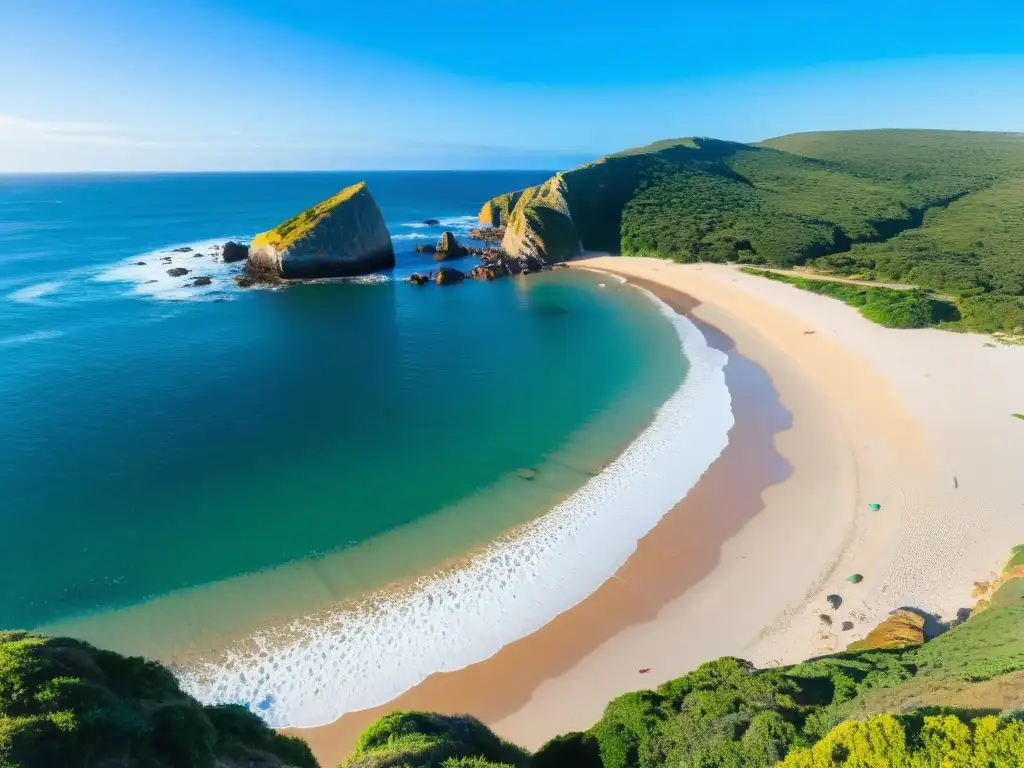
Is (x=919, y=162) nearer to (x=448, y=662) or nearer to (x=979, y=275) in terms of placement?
(x=979, y=275)

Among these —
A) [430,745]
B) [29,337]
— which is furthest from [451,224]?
[430,745]

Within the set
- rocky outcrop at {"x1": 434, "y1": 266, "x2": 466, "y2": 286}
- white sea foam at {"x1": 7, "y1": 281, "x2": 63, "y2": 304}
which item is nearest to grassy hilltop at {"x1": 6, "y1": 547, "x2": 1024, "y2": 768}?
rocky outcrop at {"x1": 434, "y1": 266, "x2": 466, "y2": 286}

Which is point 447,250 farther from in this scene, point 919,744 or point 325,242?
point 919,744

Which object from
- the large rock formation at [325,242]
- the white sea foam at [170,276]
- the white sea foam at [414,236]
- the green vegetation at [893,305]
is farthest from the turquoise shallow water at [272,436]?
the white sea foam at [414,236]

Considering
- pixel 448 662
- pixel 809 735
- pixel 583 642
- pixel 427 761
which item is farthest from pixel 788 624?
pixel 427 761

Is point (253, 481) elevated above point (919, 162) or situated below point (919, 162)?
below

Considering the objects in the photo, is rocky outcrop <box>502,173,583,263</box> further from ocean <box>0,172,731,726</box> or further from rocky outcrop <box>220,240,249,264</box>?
rocky outcrop <box>220,240,249,264</box>
